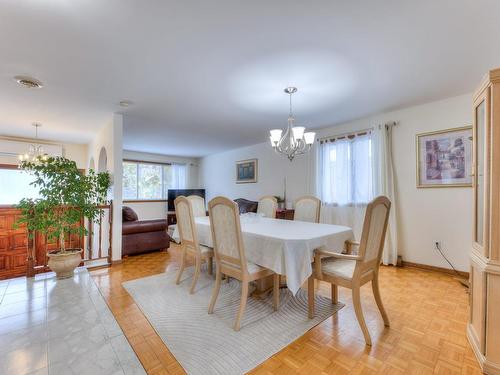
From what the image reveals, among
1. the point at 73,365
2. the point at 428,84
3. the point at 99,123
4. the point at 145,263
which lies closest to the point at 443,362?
the point at 73,365

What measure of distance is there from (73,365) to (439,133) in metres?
4.49

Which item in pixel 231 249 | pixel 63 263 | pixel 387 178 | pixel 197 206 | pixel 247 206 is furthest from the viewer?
pixel 247 206

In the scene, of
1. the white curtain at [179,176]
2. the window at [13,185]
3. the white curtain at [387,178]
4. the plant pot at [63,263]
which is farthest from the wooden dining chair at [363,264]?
the window at [13,185]

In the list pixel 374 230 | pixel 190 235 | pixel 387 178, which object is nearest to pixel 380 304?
pixel 374 230

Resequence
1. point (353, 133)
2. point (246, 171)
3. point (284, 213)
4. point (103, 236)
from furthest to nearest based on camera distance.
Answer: point (246, 171)
point (284, 213)
point (103, 236)
point (353, 133)

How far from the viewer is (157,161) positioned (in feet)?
23.8

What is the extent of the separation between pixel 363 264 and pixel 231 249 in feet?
3.48

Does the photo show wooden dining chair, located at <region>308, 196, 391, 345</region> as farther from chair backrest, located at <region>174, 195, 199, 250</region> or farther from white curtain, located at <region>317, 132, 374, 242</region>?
white curtain, located at <region>317, 132, 374, 242</region>

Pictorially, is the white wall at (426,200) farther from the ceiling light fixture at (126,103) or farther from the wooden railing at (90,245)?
the wooden railing at (90,245)

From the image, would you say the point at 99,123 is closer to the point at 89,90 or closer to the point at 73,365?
the point at 89,90

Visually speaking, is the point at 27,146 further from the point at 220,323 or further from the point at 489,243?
the point at 489,243

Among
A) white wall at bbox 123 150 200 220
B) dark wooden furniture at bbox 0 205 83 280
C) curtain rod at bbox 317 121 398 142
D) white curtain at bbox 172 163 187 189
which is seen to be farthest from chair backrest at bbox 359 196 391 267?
white curtain at bbox 172 163 187 189

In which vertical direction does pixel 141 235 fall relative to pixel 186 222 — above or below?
below

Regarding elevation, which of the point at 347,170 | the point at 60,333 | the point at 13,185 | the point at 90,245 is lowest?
the point at 60,333
